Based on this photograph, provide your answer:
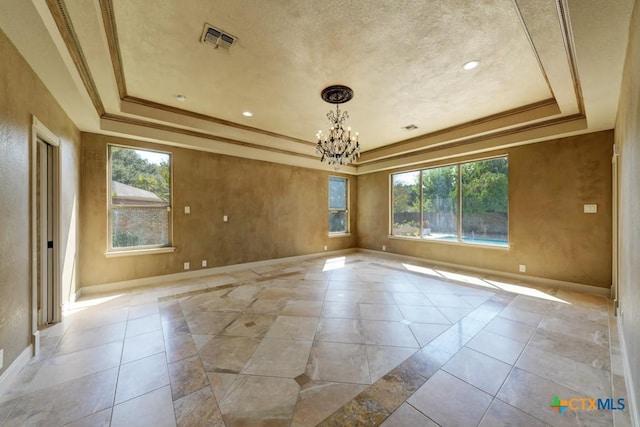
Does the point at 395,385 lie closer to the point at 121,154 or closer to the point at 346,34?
→ the point at 346,34

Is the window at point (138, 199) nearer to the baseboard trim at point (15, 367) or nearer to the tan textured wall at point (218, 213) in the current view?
the tan textured wall at point (218, 213)

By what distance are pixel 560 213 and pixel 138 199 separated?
24.2ft

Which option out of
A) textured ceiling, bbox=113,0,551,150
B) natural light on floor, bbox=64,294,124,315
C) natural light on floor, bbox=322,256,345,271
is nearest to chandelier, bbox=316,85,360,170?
textured ceiling, bbox=113,0,551,150

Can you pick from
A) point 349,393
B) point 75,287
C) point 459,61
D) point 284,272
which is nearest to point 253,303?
point 284,272

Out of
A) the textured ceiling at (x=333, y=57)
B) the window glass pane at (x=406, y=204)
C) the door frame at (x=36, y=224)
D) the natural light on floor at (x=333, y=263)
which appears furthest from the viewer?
the window glass pane at (x=406, y=204)

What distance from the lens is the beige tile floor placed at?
1617 millimetres

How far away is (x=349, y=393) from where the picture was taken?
1.78 metres

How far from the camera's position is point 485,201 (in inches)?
201

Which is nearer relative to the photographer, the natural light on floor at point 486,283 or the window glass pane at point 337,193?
the natural light on floor at point 486,283

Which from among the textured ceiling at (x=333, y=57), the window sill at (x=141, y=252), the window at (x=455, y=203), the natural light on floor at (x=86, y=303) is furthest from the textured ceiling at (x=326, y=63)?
the natural light on floor at (x=86, y=303)

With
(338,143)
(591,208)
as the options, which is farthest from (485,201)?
(338,143)

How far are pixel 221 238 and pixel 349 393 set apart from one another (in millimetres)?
4228

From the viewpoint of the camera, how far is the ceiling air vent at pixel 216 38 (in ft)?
7.54

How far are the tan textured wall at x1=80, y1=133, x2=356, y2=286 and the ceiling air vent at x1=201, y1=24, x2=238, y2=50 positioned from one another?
9.13ft
